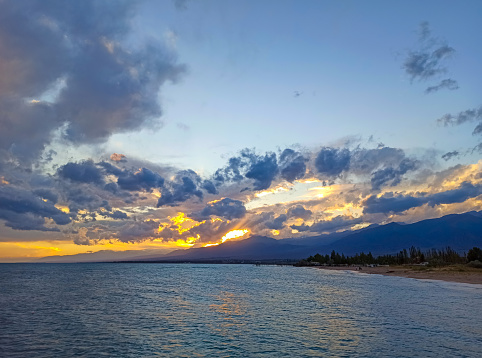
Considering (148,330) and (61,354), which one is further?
(148,330)

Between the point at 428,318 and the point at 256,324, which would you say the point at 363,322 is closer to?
the point at 428,318

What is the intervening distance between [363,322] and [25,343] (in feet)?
151

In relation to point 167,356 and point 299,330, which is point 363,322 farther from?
point 167,356

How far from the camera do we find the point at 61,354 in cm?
3603

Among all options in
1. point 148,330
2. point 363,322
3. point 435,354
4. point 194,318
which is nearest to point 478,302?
point 363,322

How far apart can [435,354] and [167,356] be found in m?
27.3

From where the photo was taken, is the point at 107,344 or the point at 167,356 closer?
the point at 167,356

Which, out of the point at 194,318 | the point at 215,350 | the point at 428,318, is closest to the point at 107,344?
the point at 215,350

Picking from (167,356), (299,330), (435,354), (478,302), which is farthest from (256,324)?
(478,302)

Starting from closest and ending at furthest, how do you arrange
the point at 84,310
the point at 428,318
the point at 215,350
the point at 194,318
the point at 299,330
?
the point at 215,350 < the point at 299,330 < the point at 428,318 < the point at 194,318 < the point at 84,310

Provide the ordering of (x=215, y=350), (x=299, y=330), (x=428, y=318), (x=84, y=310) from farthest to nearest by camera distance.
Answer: (x=84, y=310) < (x=428, y=318) < (x=299, y=330) < (x=215, y=350)

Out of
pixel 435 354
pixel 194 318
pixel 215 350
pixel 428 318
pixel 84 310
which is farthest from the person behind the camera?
A: pixel 84 310

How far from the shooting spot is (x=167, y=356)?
114 feet

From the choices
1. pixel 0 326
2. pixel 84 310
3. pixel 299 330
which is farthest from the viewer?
pixel 84 310
